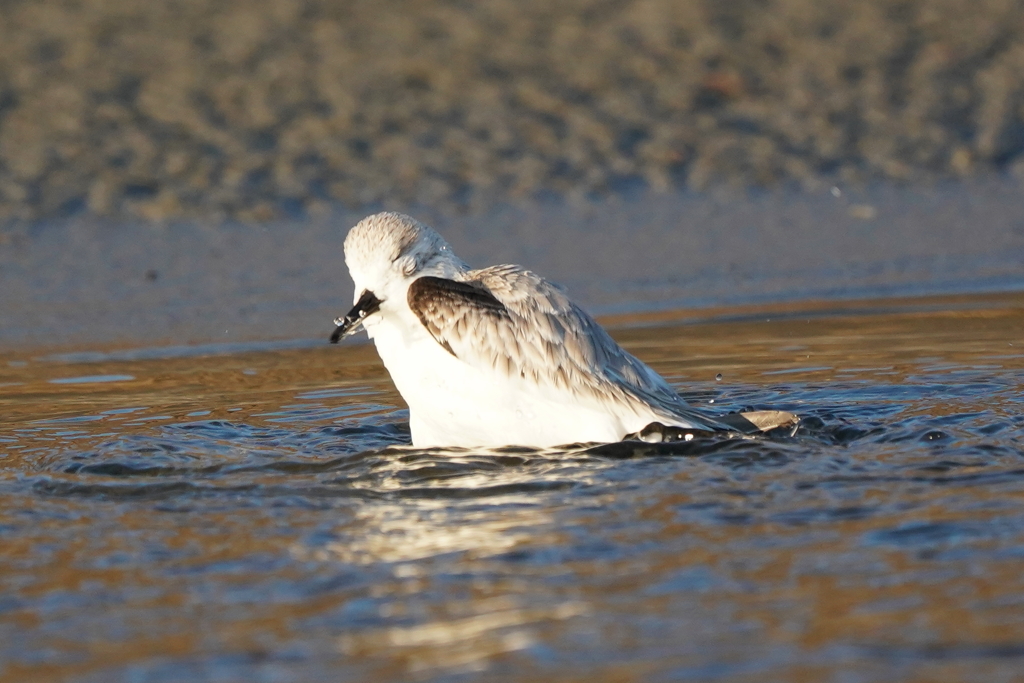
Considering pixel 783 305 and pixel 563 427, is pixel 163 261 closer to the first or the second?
pixel 783 305

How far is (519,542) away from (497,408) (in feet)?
3.36

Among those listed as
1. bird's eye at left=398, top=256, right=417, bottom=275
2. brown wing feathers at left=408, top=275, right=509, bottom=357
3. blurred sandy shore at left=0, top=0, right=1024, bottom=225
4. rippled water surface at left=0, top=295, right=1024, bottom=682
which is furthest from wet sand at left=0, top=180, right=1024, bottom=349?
brown wing feathers at left=408, top=275, right=509, bottom=357

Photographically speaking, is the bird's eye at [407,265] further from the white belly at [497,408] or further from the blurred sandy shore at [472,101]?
the blurred sandy shore at [472,101]

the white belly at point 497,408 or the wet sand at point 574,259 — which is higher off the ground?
the wet sand at point 574,259

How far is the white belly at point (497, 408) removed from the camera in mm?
5227

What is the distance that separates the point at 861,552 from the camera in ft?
13.5

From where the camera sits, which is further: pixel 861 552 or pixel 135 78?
pixel 135 78

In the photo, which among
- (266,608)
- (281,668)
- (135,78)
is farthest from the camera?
(135,78)

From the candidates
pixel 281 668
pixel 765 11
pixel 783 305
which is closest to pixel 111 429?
pixel 281 668

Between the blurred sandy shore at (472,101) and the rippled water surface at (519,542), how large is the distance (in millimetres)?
3324

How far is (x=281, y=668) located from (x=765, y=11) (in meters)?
9.25

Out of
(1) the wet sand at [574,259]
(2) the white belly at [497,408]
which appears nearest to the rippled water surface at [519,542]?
(2) the white belly at [497,408]

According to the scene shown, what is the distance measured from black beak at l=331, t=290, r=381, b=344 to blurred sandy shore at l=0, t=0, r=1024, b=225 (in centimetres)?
423

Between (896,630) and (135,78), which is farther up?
(135,78)
